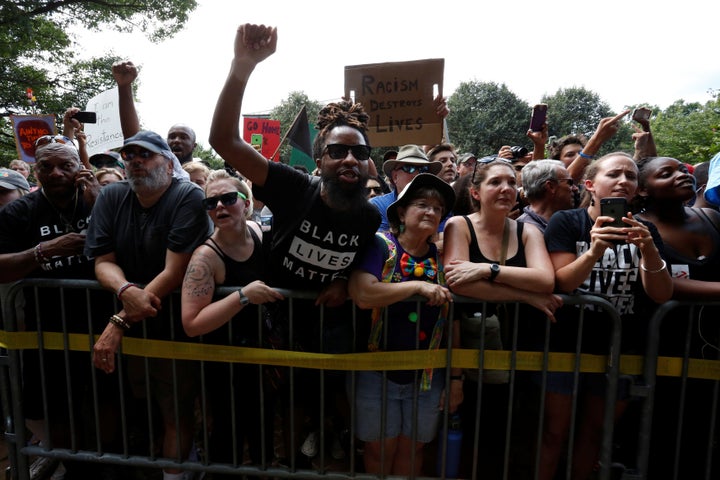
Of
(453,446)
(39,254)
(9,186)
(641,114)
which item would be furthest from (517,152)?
(9,186)

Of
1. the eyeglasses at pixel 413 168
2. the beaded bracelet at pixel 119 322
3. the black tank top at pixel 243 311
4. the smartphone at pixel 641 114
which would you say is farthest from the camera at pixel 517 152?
the beaded bracelet at pixel 119 322

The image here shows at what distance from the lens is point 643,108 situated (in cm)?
393

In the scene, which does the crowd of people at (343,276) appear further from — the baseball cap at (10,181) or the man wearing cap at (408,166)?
the man wearing cap at (408,166)

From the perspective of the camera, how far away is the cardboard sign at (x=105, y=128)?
4793mm

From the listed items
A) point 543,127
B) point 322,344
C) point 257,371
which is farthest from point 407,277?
point 543,127

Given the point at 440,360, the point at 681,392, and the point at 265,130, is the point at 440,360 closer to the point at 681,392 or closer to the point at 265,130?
the point at 681,392

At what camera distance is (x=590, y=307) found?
101 inches

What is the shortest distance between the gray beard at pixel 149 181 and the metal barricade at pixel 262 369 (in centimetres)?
66

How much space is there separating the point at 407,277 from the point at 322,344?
2.12ft

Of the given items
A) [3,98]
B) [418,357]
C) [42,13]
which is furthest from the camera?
[3,98]

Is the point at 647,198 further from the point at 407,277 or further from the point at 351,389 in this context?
the point at 351,389

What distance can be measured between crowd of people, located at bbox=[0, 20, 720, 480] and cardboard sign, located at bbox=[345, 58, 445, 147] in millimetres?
1552

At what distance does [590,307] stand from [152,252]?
2712 mm

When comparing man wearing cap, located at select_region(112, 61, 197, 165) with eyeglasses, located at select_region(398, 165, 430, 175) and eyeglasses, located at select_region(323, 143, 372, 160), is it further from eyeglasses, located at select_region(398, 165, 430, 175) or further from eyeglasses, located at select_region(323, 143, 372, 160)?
eyeglasses, located at select_region(398, 165, 430, 175)
